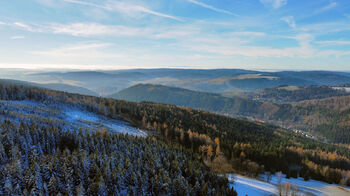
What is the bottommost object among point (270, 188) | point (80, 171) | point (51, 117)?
point (270, 188)

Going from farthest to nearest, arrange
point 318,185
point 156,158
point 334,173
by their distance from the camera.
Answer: point 334,173 → point 318,185 → point 156,158

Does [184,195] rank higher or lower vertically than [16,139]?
lower

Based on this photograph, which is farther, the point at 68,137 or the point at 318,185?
the point at 318,185

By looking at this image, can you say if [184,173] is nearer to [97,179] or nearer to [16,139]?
[97,179]

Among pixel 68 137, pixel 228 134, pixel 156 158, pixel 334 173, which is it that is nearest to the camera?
pixel 156 158

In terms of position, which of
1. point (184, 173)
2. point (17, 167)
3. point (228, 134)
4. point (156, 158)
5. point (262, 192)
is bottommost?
point (228, 134)

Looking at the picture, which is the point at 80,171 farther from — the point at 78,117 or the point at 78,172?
the point at 78,117

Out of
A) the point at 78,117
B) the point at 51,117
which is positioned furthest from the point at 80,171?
the point at 78,117

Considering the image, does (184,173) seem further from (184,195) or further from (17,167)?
(17,167)

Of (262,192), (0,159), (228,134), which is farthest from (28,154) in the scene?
(228,134)

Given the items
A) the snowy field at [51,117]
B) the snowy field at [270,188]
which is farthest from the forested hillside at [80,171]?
the snowy field at [51,117]
